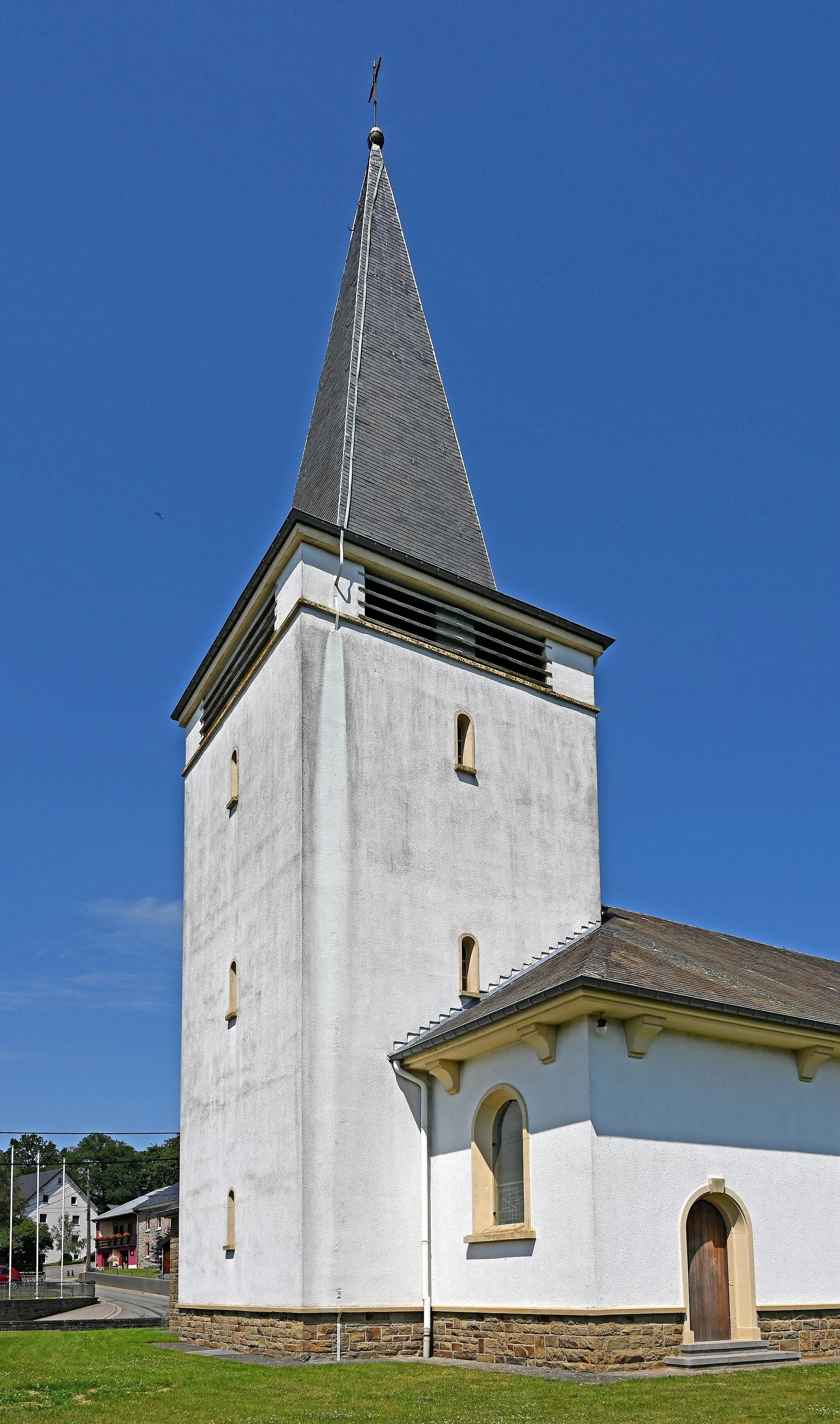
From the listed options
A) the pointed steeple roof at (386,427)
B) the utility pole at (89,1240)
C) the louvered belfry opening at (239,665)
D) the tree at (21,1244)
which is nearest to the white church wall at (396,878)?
the louvered belfry opening at (239,665)

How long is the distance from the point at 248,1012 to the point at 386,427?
39.3 feet

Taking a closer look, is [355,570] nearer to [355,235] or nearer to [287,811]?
[287,811]

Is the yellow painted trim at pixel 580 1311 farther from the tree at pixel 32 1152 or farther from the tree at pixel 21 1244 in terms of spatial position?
the tree at pixel 32 1152

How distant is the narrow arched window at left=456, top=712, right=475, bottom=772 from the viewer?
20938 millimetres

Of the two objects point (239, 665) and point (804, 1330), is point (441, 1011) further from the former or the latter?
point (239, 665)

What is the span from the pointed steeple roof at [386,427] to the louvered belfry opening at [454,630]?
2.82 ft

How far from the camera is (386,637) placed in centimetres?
2056

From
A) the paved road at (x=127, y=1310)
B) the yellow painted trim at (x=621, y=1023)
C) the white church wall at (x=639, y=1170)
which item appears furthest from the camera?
the paved road at (x=127, y=1310)

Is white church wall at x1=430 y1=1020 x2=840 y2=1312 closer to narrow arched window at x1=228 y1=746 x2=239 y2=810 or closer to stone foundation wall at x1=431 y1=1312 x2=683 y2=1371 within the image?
stone foundation wall at x1=431 y1=1312 x2=683 y2=1371

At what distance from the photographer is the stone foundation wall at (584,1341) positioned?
45.3 feet

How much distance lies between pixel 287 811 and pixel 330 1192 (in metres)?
5.75

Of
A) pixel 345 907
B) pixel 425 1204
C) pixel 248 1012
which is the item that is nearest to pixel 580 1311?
pixel 425 1204

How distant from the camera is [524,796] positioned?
21.5 metres

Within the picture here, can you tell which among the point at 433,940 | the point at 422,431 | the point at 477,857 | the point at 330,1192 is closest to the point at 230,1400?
the point at 330,1192
